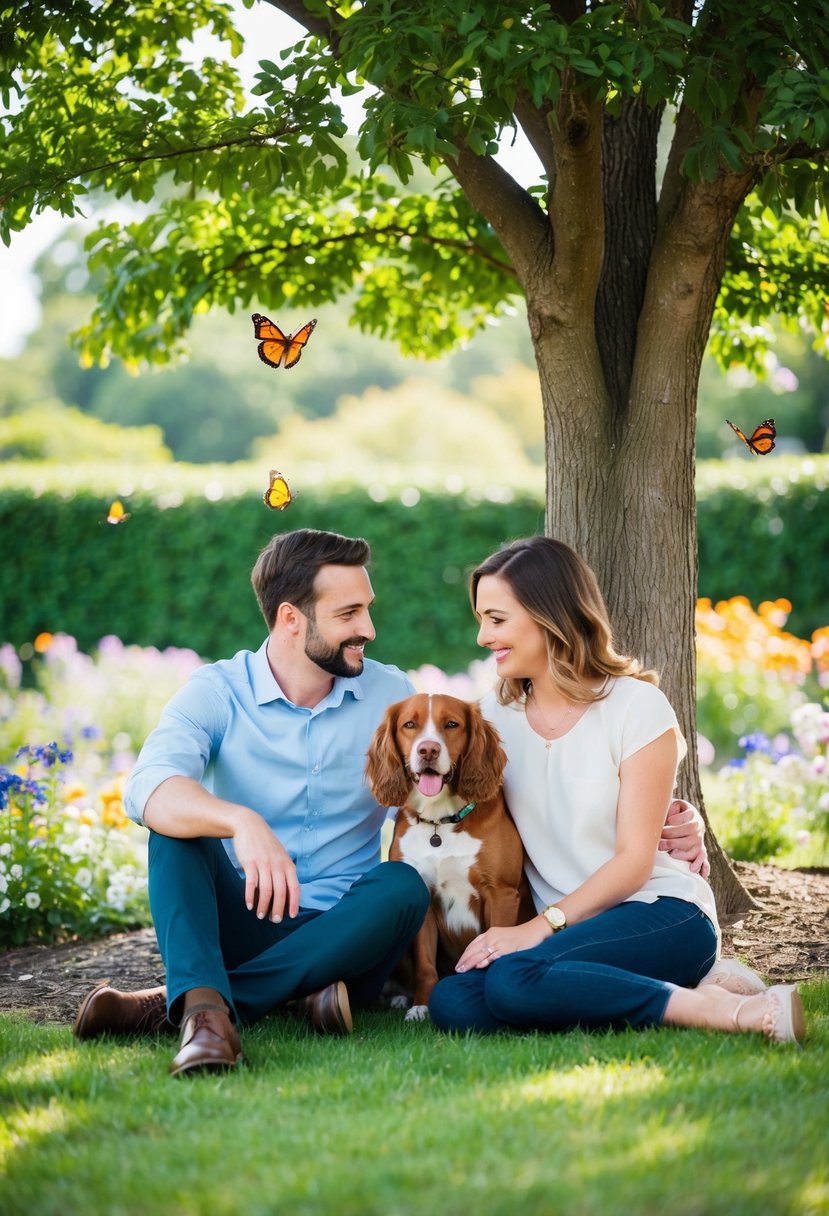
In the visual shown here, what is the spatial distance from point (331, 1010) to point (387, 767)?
678mm

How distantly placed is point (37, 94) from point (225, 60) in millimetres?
850

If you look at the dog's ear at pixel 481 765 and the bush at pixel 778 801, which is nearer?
the dog's ear at pixel 481 765

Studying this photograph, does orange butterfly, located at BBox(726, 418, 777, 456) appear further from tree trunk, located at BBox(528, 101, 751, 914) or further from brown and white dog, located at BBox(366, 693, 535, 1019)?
brown and white dog, located at BBox(366, 693, 535, 1019)

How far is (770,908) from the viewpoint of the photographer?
4.62 metres

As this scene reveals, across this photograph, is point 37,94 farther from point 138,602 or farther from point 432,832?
point 138,602

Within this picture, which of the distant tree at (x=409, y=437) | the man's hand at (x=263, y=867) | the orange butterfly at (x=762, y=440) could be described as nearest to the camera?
the man's hand at (x=263, y=867)

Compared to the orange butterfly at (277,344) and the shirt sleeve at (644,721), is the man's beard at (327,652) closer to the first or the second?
the shirt sleeve at (644,721)

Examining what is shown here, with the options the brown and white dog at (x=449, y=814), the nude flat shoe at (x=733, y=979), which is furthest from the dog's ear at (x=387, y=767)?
the nude flat shoe at (x=733, y=979)

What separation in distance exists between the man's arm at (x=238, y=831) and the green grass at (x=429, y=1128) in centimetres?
39

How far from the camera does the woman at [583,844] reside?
3021 millimetres

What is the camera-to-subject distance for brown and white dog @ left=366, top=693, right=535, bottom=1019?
3467 mm

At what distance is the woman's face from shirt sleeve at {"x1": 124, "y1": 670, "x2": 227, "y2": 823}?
0.79 m

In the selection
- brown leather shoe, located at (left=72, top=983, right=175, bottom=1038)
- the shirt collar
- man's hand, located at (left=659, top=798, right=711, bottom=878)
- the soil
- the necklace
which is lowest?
the soil

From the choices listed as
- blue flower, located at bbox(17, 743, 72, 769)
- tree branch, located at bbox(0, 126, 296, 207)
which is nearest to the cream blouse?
tree branch, located at bbox(0, 126, 296, 207)
